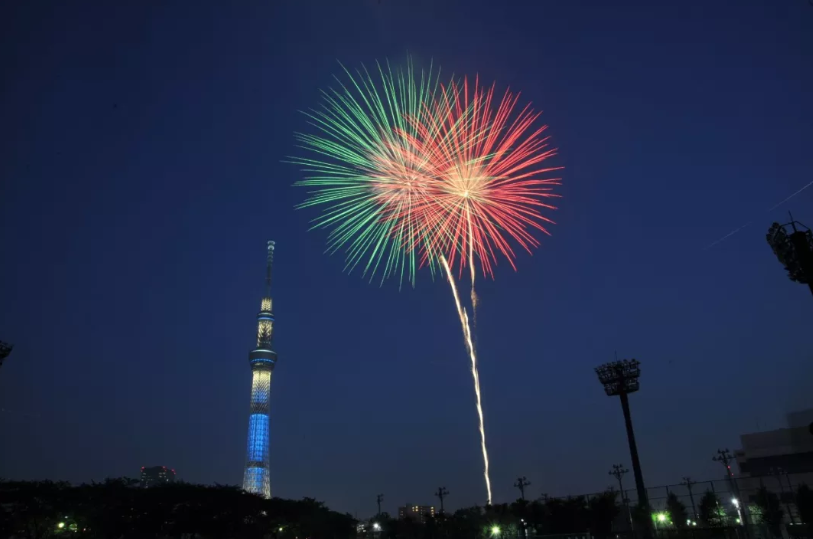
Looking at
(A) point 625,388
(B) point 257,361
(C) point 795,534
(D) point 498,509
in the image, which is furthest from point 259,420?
(C) point 795,534

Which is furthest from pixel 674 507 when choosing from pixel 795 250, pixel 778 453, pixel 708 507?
pixel 778 453

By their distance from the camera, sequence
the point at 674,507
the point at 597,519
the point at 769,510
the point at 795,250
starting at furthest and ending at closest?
the point at 597,519 < the point at 769,510 < the point at 674,507 < the point at 795,250

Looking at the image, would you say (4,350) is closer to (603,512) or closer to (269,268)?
(603,512)

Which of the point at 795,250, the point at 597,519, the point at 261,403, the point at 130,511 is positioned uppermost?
the point at 261,403

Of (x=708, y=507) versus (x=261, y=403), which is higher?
(x=261, y=403)

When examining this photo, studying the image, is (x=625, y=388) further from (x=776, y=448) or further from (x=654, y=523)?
(x=776, y=448)

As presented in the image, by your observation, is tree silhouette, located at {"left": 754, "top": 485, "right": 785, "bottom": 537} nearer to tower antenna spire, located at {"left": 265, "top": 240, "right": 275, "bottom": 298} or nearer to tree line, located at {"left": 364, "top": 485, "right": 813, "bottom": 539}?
tree line, located at {"left": 364, "top": 485, "right": 813, "bottom": 539}

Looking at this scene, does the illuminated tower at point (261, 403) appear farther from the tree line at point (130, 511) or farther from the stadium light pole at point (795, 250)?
the stadium light pole at point (795, 250)

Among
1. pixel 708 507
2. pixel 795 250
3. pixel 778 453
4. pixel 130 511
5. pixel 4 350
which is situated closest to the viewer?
pixel 795 250
